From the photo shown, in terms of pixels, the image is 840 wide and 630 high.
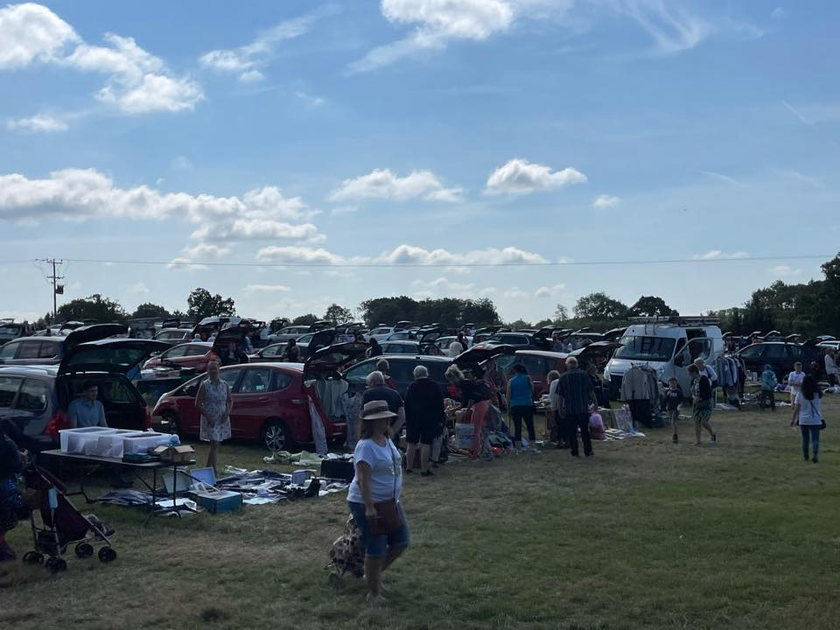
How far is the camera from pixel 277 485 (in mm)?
11508

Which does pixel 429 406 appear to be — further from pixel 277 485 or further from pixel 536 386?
pixel 536 386

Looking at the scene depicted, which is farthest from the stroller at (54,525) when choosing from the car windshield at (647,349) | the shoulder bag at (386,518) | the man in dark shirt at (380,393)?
the car windshield at (647,349)

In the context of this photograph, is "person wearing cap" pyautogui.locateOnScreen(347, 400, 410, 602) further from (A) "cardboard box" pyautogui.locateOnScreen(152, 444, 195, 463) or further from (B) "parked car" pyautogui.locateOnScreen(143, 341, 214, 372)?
(B) "parked car" pyautogui.locateOnScreen(143, 341, 214, 372)

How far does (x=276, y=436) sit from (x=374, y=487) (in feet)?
27.1

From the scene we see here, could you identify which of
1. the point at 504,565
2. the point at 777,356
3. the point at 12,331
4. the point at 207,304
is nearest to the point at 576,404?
the point at 504,565

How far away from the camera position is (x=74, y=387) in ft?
38.3

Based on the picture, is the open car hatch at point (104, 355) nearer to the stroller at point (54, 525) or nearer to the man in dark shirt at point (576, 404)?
the stroller at point (54, 525)

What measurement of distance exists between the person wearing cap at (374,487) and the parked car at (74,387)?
5.57 metres

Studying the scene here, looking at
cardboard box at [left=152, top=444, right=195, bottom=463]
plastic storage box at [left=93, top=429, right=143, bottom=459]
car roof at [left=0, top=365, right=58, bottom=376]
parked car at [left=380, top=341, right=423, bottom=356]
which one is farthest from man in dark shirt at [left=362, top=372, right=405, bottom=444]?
parked car at [left=380, top=341, right=423, bottom=356]

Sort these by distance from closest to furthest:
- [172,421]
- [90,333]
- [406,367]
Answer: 1. [90,333]
2. [172,421]
3. [406,367]

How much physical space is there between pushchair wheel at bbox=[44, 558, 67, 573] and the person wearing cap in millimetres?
2733

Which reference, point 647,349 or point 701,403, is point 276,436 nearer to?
point 701,403

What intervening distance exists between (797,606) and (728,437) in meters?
11.1

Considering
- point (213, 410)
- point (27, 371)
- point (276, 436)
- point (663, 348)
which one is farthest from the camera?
point (663, 348)
